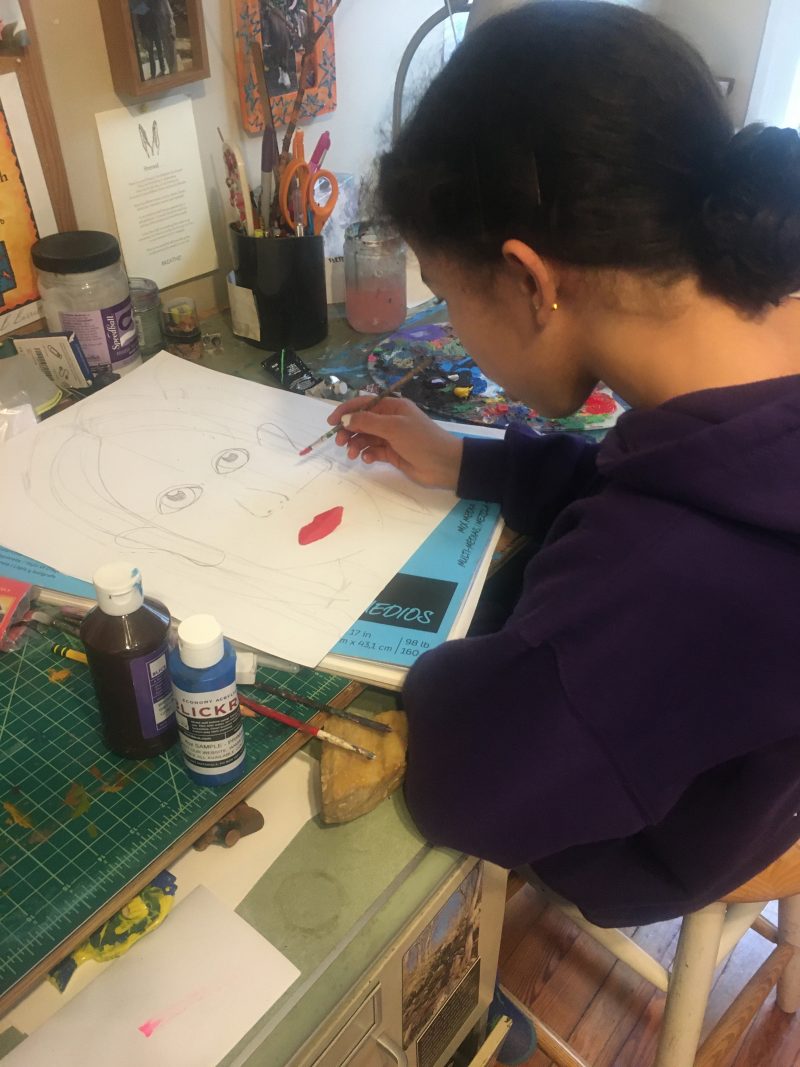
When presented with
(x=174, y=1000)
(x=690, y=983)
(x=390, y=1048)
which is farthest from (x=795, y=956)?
(x=174, y=1000)

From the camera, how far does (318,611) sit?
673 millimetres

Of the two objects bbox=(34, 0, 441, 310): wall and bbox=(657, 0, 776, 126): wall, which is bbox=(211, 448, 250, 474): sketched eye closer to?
bbox=(34, 0, 441, 310): wall

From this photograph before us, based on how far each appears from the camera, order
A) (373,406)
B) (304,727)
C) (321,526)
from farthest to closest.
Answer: (373,406), (321,526), (304,727)

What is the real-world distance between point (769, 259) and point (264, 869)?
521 millimetres

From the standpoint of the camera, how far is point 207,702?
0.55m

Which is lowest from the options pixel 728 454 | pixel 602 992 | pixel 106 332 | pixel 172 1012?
pixel 602 992

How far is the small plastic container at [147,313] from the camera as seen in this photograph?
104 centimetres

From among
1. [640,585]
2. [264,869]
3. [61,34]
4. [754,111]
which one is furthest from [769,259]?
[754,111]

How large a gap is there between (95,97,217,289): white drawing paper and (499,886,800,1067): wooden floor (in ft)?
3.60

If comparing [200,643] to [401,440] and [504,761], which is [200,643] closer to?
[504,761]

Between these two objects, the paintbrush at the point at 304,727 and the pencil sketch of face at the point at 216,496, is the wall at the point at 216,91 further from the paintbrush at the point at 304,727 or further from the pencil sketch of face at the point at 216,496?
the paintbrush at the point at 304,727

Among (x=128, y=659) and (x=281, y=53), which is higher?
(x=281, y=53)

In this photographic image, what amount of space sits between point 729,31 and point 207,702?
1263 mm

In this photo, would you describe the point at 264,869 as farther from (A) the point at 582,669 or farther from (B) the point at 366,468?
(B) the point at 366,468
